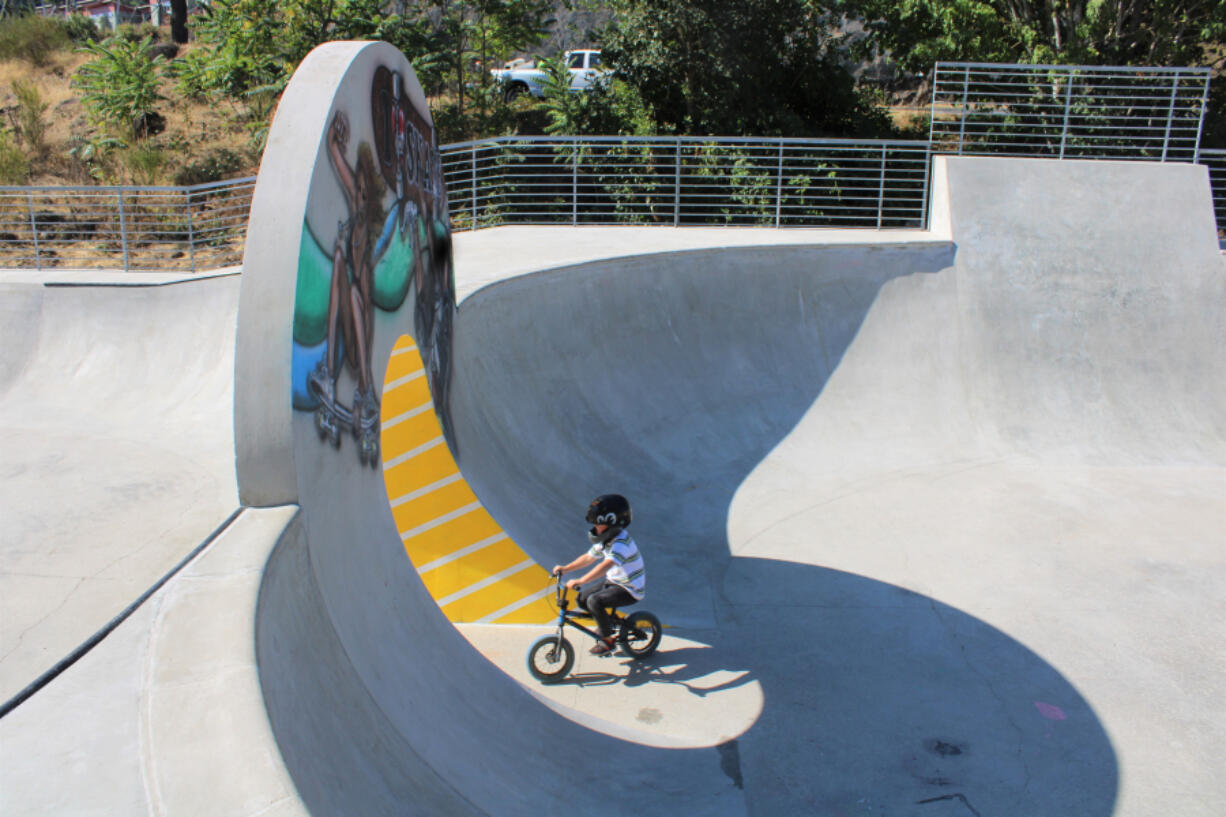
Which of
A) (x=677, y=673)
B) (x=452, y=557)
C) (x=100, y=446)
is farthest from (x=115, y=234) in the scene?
(x=677, y=673)

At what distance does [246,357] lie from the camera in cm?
433

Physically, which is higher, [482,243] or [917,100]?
[917,100]

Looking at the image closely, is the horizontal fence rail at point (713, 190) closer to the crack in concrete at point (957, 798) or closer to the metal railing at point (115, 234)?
the metal railing at point (115, 234)

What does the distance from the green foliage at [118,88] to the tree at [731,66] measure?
11.3 m

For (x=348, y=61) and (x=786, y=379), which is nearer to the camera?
(x=348, y=61)

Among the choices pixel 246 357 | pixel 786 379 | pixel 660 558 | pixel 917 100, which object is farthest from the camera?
pixel 917 100

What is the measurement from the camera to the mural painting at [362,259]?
15.1 feet

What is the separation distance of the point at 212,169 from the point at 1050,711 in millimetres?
20711

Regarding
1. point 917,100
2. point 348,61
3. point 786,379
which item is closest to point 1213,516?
point 786,379

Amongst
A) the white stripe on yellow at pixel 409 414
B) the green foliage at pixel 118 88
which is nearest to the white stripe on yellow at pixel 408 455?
the white stripe on yellow at pixel 409 414

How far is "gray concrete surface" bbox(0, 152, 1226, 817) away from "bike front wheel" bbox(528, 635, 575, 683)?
22 centimetres

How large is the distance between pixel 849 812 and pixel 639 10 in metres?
19.0

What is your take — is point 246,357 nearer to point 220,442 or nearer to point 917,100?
point 220,442

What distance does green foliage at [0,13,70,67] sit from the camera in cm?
2797
